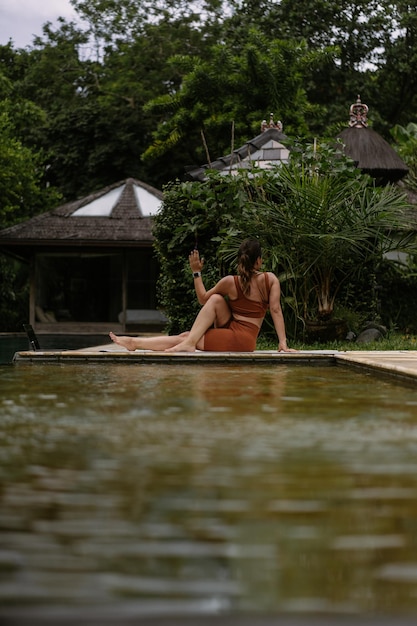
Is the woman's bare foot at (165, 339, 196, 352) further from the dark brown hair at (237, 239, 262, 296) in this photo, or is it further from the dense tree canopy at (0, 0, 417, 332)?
the dense tree canopy at (0, 0, 417, 332)

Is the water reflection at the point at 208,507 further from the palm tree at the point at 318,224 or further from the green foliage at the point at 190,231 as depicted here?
the green foliage at the point at 190,231

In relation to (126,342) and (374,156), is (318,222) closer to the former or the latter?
(126,342)

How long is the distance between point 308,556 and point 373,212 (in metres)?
8.83

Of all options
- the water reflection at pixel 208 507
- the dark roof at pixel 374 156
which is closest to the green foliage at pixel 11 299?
the dark roof at pixel 374 156

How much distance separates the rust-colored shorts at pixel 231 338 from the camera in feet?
24.6

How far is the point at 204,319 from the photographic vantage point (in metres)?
7.41

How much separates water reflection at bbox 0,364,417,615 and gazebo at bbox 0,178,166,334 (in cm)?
1708

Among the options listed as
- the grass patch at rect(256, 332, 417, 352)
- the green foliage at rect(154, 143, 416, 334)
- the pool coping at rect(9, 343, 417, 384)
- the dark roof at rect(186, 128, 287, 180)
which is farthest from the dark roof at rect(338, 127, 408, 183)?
the pool coping at rect(9, 343, 417, 384)

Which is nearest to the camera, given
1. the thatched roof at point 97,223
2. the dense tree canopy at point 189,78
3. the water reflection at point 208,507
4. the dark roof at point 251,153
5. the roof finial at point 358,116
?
the water reflection at point 208,507

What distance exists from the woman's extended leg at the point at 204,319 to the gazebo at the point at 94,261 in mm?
13021

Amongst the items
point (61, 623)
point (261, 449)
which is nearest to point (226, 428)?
point (261, 449)

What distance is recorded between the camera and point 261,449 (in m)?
2.94

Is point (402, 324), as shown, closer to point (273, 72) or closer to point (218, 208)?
point (218, 208)

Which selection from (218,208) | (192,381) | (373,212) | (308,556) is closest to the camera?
(308,556)
